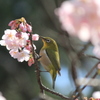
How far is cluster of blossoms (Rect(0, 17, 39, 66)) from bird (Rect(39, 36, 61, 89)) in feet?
1.08

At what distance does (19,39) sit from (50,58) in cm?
51

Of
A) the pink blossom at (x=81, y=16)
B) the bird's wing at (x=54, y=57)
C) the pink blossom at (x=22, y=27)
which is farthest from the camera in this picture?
the bird's wing at (x=54, y=57)

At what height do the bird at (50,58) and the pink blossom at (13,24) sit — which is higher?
the pink blossom at (13,24)

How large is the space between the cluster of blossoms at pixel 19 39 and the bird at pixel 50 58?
329mm

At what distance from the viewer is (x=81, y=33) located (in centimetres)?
82

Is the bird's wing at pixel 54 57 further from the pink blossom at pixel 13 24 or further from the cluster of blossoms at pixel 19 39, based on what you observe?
the pink blossom at pixel 13 24

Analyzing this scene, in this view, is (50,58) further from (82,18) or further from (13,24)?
(82,18)

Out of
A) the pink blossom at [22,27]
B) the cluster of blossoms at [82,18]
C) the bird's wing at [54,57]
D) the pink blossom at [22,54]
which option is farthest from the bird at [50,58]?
the cluster of blossoms at [82,18]

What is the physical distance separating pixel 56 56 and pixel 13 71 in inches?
128

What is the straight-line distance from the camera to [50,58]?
5.78 ft

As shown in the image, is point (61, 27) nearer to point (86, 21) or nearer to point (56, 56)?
point (86, 21)

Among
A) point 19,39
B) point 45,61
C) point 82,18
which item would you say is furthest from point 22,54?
Result: point 82,18

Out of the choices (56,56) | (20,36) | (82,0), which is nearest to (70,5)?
(82,0)

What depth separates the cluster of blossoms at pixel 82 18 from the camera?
80 centimetres
